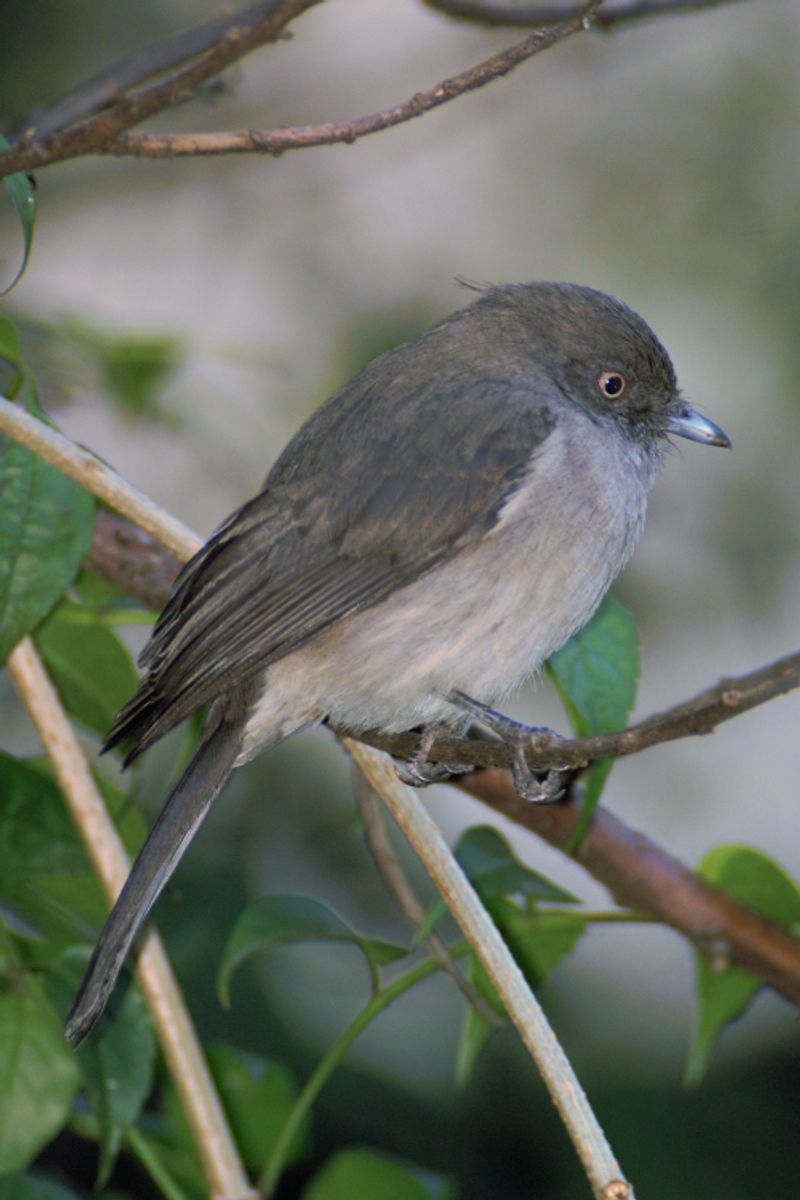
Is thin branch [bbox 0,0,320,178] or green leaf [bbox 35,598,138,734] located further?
green leaf [bbox 35,598,138,734]

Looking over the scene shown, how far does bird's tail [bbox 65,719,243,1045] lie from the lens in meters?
2.03

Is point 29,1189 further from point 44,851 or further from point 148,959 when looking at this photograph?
point 44,851

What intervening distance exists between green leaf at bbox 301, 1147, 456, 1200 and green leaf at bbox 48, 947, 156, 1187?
0.33 m

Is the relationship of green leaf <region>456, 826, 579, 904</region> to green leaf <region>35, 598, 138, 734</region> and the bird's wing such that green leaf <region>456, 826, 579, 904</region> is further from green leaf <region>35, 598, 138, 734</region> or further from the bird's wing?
green leaf <region>35, 598, 138, 734</region>

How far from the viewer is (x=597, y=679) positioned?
230 cm

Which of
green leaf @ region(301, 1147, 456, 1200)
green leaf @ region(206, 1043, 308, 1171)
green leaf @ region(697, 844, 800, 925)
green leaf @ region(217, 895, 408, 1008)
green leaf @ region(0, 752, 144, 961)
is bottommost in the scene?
green leaf @ region(206, 1043, 308, 1171)

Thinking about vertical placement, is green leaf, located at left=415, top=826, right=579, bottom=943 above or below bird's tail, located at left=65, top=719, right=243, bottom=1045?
above

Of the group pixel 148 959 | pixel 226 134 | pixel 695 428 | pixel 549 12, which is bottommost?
pixel 148 959

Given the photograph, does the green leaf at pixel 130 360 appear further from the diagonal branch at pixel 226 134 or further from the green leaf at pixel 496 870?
the green leaf at pixel 496 870

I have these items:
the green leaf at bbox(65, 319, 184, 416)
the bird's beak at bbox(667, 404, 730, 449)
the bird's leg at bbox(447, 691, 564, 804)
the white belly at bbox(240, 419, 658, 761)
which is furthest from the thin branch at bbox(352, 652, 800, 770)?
the green leaf at bbox(65, 319, 184, 416)

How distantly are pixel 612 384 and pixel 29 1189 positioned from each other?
67.4 inches

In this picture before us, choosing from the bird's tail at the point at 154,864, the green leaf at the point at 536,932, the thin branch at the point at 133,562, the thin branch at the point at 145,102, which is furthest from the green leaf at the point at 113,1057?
the thin branch at the point at 145,102

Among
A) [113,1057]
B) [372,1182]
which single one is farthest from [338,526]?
[372,1182]

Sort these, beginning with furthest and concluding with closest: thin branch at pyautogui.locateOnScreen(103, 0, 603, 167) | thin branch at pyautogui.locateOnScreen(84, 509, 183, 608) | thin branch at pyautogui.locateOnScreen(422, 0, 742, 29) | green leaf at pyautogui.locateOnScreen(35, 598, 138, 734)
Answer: thin branch at pyautogui.locateOnScreen(422, 0, 742, 29)
thin branch at pyautogui.locateOnScreen(84, 509, 183, 608)
green leaf at pyautogui.locateOnScreen(35, 598, 138, 734)
thin branch at pyautogui.locateOnScreen(103, 0, 603, 167)
